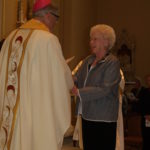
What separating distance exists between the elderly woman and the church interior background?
4.79 metres

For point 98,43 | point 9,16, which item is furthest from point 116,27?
point 98,43

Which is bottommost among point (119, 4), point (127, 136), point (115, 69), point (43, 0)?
point (127, 136)

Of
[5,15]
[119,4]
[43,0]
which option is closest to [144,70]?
[119,4]


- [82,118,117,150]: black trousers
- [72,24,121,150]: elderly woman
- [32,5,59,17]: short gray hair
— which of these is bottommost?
[82,118,117,150]: black trousers

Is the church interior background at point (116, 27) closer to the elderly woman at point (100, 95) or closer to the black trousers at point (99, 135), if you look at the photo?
the elderly woman at point (100, 95)

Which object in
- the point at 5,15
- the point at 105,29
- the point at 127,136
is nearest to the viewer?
the point at 105,29

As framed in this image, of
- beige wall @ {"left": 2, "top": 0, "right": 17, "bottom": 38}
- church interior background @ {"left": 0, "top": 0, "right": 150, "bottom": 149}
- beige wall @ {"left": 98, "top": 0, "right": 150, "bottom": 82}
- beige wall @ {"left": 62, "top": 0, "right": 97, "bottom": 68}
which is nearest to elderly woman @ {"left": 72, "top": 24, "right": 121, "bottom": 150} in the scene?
beige wall @ {"left": 2, "top": 0, "right": 17, "bottom": 38}

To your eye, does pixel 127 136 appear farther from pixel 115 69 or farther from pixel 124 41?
pixel 115 69

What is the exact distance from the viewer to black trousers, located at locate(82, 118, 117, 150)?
3137 millimetres

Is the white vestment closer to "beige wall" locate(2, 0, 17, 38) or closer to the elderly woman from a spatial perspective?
the elderly woman

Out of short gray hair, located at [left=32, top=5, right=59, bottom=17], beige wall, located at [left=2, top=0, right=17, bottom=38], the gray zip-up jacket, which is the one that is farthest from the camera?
beige wall, located at [left=2, top=0, right=17, bottom=38]

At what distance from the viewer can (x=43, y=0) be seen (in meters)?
2.76

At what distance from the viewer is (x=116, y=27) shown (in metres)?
10.4

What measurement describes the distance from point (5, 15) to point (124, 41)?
533 centimetres
